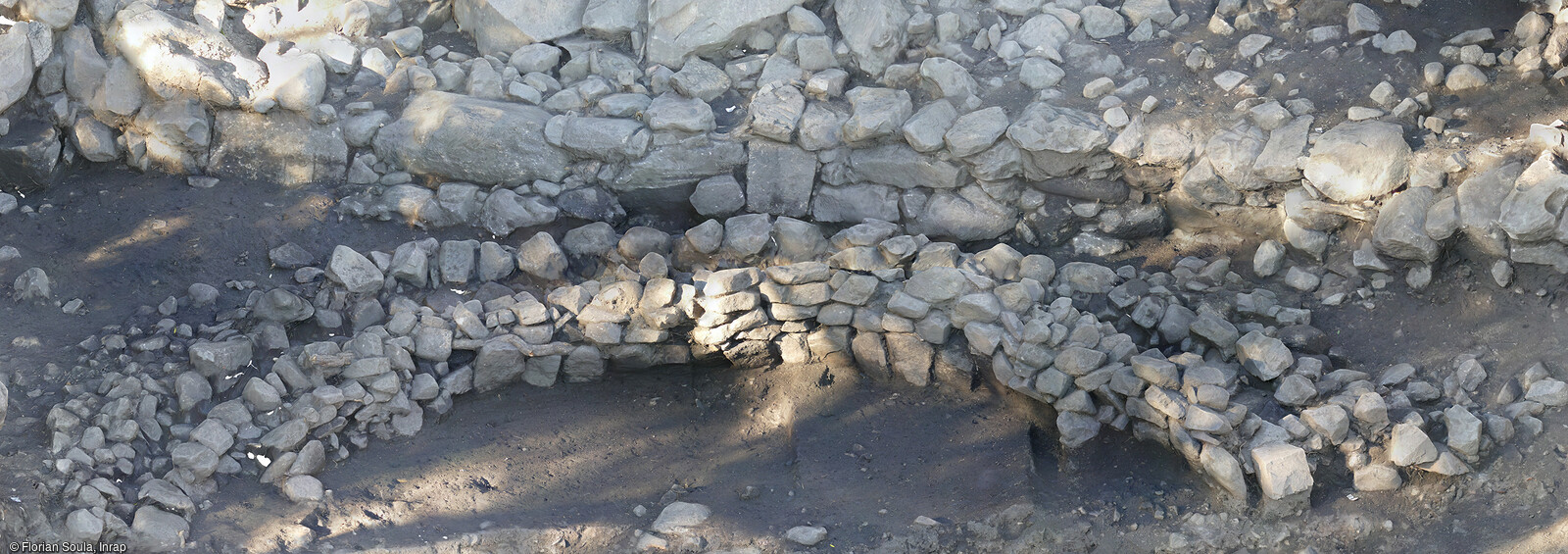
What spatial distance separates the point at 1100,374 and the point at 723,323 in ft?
5.94

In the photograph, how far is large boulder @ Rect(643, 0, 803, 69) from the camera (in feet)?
20.2

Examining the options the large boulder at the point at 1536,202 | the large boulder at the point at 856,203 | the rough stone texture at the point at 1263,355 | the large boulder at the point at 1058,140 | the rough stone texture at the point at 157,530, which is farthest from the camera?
the large boulder at the point at 856,203

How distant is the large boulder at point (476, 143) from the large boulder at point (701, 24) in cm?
77

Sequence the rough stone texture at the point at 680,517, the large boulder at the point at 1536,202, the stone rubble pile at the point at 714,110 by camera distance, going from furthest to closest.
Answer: the stone rubble pile at the point at 714,110 < the rough stone texture at the point at 680,517 < the large boulder at the point at 1536,202

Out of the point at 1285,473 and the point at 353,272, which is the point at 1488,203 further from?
the point at 353,272

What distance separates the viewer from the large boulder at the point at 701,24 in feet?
20.2

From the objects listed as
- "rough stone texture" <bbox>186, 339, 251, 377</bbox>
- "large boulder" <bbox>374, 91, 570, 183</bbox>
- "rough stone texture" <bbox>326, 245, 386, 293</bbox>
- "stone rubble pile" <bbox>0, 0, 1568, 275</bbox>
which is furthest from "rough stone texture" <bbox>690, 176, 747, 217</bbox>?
"rough stone texture" <bbox>186, 339, 251, 377</bbox>

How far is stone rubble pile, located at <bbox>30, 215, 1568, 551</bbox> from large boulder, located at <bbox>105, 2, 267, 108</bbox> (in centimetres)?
112

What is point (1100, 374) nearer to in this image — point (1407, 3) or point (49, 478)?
point (1407, 3)

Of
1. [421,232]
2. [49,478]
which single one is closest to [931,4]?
[421,232]

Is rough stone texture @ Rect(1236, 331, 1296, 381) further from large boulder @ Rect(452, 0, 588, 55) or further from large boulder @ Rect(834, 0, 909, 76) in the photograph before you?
large boulder @ Rect(452, 0, 588, 55)

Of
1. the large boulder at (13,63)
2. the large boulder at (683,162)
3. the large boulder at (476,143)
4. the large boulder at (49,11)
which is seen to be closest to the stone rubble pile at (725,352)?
the large boulder at (683,162)

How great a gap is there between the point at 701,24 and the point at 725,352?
6.29 ft

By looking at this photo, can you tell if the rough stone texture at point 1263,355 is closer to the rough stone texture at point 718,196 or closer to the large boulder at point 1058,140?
the large boulder at point 1058,140
